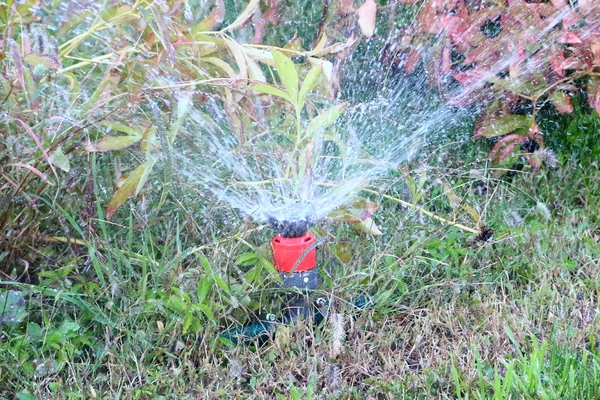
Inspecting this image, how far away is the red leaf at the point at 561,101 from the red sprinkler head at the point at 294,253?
1081mm

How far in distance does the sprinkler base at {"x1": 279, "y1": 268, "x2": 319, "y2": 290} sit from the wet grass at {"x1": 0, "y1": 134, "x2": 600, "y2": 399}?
0.22 ft

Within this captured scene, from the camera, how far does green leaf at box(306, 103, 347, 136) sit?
1812 millimetres

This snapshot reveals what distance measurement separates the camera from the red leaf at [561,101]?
2496 mm

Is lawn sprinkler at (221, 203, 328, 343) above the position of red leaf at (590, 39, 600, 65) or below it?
below

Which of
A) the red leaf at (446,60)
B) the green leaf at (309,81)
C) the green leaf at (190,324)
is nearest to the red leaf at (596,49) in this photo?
the red leaf at (446,60)

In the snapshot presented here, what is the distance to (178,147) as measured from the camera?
7.39ft

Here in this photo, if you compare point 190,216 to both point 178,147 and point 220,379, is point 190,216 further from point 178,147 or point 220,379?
point 220,379

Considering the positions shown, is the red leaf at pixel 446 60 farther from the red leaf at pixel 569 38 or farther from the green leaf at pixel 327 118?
the green leaf at pixel 327 118

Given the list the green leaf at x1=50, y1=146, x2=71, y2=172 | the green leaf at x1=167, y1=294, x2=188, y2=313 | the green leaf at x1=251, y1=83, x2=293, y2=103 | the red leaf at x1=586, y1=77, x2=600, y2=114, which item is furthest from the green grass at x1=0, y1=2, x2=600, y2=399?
the red leaf at x1=586, y1=77, x2=600, y2=114

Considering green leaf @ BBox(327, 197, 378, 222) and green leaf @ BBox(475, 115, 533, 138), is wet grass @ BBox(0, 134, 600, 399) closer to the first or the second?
green leaf @ BBox(327, 197, 378, 222)

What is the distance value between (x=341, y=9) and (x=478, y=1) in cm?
46

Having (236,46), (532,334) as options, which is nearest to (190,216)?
(236,46)

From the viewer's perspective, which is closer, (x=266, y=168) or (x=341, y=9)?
(x=266, y=168)

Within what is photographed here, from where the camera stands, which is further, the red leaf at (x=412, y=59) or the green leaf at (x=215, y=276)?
the red leaf at (x=412, y=59)
